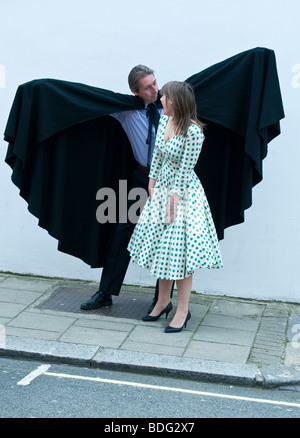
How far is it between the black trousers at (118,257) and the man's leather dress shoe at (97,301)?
0.32 ft

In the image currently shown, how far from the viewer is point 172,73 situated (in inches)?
252

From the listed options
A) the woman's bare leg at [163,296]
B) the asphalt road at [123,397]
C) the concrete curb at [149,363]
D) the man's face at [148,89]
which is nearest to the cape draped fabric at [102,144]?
the man's face at [148,89]

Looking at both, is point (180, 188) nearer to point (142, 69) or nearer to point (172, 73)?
point (142, 69)

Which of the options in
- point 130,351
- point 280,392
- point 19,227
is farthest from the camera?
point 19,227

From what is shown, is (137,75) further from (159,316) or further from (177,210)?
(159,316)

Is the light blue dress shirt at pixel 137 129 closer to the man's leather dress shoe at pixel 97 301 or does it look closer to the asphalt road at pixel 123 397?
the man's leather dress shoe at pixel 97 301

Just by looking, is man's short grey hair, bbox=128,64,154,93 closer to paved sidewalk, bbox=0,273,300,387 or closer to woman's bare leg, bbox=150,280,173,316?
woman's bare leg, bbox=150,280,173,316

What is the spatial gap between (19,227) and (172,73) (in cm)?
200

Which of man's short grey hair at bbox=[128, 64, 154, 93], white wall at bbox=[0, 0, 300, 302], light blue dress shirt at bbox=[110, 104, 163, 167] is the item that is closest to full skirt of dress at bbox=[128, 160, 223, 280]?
light blue dress shirt at bbox=[110, 104, 163, 167]

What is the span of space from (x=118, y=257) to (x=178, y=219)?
78 centimetres

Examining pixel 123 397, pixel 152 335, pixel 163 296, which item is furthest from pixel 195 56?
pixel 123 397

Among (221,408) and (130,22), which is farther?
(130,22)

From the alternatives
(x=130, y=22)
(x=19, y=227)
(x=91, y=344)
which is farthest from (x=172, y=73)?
(x=91, y=344)

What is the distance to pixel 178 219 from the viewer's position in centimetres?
540
